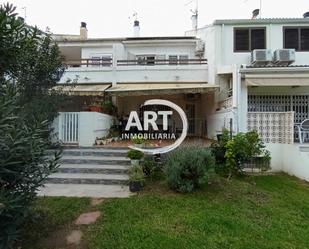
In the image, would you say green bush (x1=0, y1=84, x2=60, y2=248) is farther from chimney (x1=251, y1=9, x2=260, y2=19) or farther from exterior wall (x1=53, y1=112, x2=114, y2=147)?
chimney (x1=251, y1=9, x2=260, y2=19)

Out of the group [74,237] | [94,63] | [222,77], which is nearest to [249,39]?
[222,77]

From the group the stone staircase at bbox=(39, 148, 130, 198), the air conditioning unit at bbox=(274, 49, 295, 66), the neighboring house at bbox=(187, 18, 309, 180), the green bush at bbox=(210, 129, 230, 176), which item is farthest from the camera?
the air conditioning unit at bbox=(274, 49, 295, 66)

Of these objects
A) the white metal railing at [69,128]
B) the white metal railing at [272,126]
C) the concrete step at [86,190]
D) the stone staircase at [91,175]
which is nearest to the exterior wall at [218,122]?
the white metal railing at [272,126]

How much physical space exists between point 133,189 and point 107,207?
6.42 feet

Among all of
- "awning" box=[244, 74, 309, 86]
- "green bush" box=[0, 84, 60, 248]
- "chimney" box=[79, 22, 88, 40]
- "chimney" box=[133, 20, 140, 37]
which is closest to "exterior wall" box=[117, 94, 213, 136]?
"awning" box=[244, 74, 309, 86]

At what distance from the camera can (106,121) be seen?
71.4 feet

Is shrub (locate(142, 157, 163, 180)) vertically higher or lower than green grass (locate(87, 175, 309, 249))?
higher

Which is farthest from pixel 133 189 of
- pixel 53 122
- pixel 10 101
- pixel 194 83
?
pixel 194 83

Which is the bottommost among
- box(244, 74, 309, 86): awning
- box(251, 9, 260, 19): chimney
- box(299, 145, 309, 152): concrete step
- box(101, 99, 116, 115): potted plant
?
box(299, 145, 309, 152): concrete step

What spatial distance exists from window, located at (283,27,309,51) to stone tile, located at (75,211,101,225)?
22055mm

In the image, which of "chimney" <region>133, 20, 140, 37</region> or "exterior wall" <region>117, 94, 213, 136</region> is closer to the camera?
"exterior wall" <region>117, 94, 213, 136</region>

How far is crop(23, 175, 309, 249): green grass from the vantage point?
7.90 m

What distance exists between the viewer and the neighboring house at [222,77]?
18016mm

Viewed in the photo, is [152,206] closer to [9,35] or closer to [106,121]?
[9,35]
